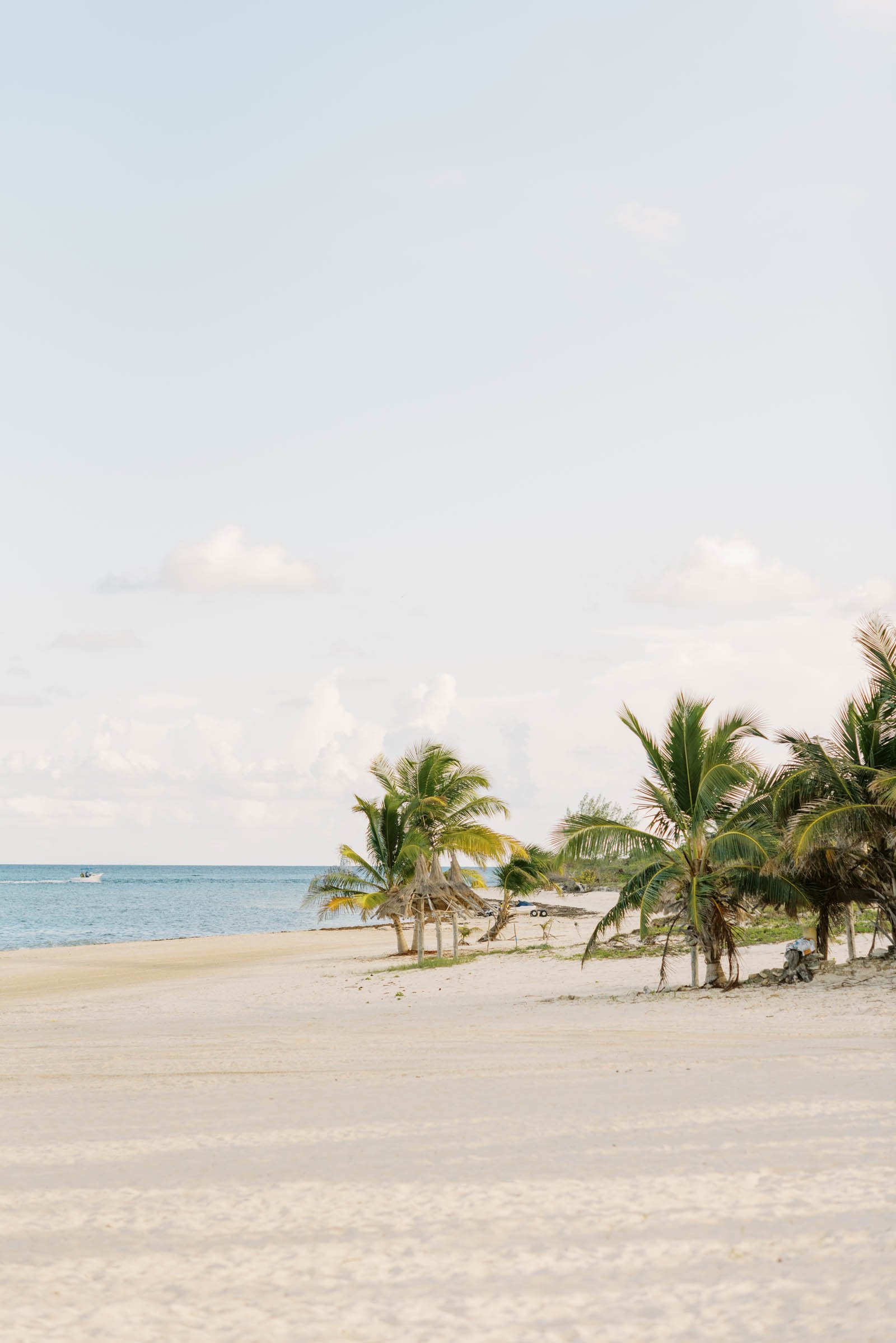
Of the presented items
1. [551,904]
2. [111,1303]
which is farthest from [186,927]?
[111,1303]

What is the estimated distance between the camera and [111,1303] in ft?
16.7

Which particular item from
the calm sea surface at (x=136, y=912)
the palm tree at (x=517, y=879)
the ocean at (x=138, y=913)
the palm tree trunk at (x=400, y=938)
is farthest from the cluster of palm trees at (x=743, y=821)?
the calm sea surface at (x=136, y=912)

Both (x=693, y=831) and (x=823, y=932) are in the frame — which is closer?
(x=693, y=831)

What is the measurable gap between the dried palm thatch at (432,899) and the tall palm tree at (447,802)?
2.32ft

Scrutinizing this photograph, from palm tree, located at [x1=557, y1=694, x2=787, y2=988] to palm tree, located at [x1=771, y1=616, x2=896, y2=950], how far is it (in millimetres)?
516

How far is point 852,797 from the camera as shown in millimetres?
14977

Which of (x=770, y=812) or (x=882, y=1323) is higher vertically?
(x=770, y=812)

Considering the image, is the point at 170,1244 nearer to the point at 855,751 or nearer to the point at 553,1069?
the point at 553,1069

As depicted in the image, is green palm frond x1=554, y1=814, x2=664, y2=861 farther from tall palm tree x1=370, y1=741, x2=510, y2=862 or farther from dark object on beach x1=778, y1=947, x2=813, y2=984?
tall palm tree x1=370, y1=741, x2=510, y2=862

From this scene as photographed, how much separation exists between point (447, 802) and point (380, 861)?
3.39 metres

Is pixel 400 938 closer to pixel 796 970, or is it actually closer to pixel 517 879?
pixel 517 879

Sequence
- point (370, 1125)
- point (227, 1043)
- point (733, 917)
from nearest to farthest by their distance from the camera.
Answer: point (370, 1125), point (227, 1043), point (733, 917)

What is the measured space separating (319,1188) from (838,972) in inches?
436

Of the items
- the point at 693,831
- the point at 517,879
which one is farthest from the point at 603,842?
the point at 517,879
